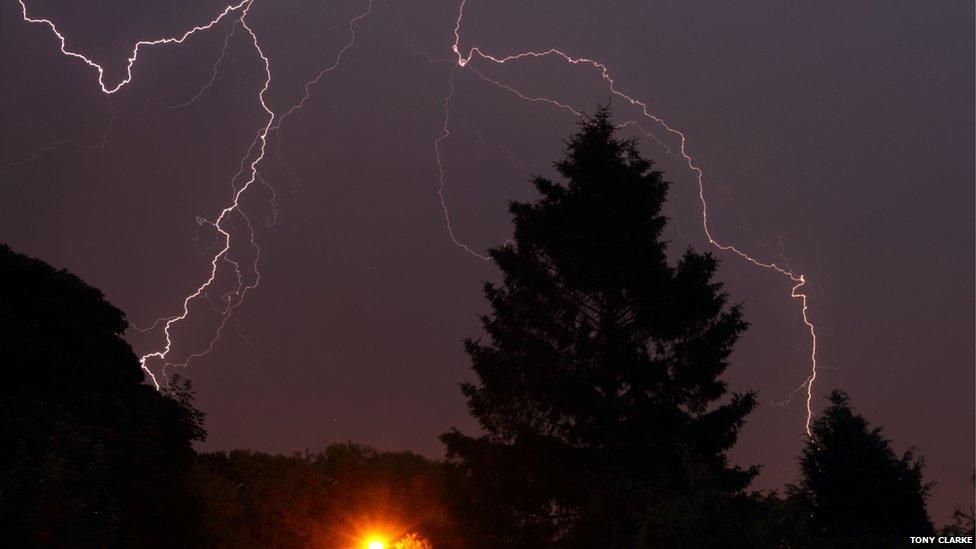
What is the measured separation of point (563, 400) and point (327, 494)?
33.2m

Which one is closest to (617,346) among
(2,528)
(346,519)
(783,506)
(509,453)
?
(509,453)

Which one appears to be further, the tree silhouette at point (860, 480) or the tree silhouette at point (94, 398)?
the tree silhouette at point (860, 480)

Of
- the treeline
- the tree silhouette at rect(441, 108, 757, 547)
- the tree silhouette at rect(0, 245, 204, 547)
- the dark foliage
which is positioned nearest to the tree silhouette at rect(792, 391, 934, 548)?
the treeline

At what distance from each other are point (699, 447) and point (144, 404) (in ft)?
38.7

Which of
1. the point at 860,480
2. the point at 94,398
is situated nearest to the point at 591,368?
the point at 860,480

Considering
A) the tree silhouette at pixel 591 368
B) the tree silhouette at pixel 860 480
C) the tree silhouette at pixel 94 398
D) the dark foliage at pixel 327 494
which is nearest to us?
the tree silhouette at pixel 591 368

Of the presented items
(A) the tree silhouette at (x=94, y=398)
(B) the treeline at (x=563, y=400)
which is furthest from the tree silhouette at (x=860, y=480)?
(A) the tree silhouette at (x=94, y=398)

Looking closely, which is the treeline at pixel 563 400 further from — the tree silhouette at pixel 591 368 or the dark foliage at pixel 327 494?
the dark foliage at pixel 327 494

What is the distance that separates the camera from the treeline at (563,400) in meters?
17.8

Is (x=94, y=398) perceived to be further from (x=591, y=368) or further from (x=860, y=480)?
(x=860, y=480)

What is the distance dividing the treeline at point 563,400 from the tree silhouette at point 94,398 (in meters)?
0.04

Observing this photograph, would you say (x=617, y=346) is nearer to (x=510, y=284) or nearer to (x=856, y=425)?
(x=510, y=284)

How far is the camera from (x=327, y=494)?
49.3 m

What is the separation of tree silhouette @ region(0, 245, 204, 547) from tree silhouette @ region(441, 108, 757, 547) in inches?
251
